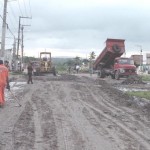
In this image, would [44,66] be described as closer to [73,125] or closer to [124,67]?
[124,67]

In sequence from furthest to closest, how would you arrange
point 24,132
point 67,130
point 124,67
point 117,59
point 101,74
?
point 101,74
point 117,59
point 124,67
point 67,130
point 24,132

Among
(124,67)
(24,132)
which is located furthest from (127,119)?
(124,67)

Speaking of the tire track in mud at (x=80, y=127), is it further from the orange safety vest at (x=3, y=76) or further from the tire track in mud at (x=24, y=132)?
the orange safety vest at (x=3, y=76)

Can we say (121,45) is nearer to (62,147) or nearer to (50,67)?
(50,67)

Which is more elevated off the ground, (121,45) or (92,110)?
(121,45)

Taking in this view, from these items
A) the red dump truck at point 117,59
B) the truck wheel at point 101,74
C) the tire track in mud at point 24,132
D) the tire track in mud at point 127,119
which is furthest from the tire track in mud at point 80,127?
the truck wheel at point 101,74

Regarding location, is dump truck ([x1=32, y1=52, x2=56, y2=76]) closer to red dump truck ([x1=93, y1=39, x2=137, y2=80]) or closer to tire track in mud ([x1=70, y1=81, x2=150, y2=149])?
red dump truck ([x1=93, y1=39, x2=137, y2=80])

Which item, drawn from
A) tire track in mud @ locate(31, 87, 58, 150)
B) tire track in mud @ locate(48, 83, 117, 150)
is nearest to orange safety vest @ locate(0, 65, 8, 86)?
tire track in mud @ locate(31, 87, 58, 150)

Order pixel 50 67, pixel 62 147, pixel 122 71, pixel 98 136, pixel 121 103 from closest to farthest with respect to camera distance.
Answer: pixel 62 147, pixel 98 136, pixel 121 103, pixel 122 71, pixel 50 67

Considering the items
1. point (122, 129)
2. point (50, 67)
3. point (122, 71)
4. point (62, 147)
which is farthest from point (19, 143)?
point (50, 67)

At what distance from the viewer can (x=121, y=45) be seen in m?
43.8

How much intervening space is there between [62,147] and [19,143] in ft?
3.47

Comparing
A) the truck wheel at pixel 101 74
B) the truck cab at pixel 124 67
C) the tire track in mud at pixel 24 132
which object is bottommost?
the tire track in mud at pixel 24 132

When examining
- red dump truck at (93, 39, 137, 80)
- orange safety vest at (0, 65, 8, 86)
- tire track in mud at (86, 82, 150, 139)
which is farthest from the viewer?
red dump truck at (93, 39, 137, 80)
